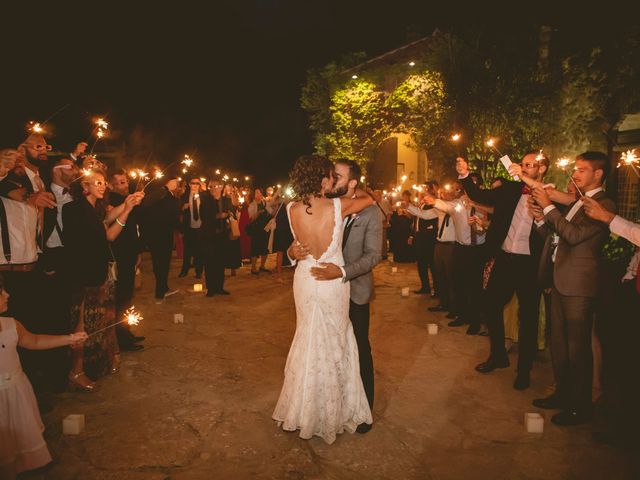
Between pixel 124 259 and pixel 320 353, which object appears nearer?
pixel 320 353

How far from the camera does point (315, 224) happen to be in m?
3.53

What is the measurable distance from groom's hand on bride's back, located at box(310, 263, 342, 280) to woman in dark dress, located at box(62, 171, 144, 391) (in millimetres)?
2354

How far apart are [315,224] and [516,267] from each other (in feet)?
8.40

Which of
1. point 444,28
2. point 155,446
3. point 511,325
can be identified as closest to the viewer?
point 155,446

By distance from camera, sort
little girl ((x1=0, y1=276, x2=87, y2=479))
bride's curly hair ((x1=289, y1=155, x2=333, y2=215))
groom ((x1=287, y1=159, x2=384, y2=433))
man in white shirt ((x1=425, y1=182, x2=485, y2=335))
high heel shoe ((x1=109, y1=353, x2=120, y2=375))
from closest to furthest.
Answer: little girl ((x1=0, y1=276, x2=87, y2=479))
bride's curly hair ((x1=289, y1=155, x2=333, y2=215))
groom ((x1=287, y1=159, x2=384, y2=433))
high heel shoe ((x1=109, y1=353, x2=120, y2=375))
man in white shirt ((x1=425, y1=182, x2=485, y2=335))

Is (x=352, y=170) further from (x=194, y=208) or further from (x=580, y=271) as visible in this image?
(x=194, y=208)

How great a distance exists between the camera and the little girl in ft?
9.86

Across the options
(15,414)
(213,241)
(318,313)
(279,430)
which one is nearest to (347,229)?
(318,313)

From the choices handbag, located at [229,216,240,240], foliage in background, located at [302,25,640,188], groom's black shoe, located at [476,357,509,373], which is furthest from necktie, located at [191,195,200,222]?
groom's black shoe, located at [476,357,509,373]

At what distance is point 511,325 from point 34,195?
18.8 ft

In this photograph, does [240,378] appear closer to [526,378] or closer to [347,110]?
[526,378]

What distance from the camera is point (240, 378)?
16.3 ft

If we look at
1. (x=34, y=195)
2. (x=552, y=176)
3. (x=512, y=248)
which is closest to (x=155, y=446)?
(x=34, y=195)

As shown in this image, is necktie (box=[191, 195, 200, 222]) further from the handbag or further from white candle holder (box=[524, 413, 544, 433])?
white candle holder (box=[524, 413, 544, 433])
